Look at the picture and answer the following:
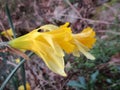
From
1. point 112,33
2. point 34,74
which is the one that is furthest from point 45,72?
point 112,33

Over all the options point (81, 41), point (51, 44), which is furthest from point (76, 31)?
point (51, 44)

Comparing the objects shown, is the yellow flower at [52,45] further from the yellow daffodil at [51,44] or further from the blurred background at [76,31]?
the blurred background at [76,31]

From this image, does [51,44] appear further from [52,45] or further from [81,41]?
[81,41]

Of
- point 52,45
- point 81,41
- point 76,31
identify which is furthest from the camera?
point 76,31

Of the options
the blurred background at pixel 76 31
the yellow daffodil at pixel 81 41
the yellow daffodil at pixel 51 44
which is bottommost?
the blurred background at pixel 76 31

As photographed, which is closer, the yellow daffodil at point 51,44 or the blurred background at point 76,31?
the yellow daffodil at point 51,44

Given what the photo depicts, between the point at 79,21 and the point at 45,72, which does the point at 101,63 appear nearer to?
the point at 45,72

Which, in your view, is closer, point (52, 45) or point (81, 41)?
point (52, 45)

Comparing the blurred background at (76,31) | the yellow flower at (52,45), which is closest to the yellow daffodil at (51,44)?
the yellow flower at (52,45)

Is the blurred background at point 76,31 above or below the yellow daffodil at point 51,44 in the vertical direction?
below
